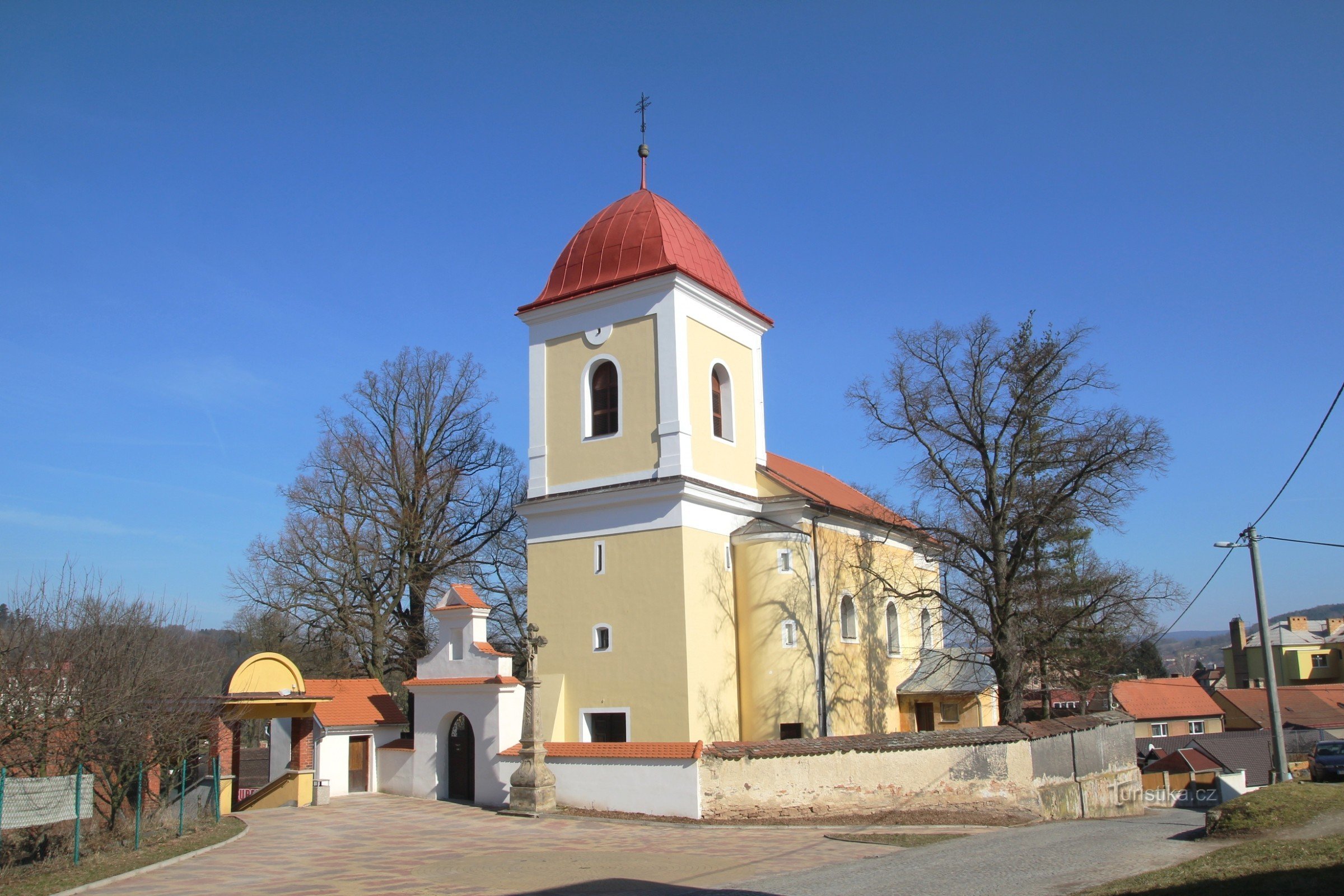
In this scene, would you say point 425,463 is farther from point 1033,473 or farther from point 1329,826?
point 1329,826

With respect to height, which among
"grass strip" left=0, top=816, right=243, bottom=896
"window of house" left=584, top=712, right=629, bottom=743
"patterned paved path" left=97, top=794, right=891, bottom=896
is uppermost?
"window of house" left=584, top=712, right=629, bottom=743

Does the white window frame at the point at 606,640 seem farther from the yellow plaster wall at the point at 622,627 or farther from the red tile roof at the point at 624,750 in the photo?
the red tile roof at the point at 624,750

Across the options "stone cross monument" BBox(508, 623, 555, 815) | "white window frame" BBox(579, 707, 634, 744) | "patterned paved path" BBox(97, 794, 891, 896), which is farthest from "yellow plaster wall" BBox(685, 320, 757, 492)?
"patterned paved path" BBox(97, 794, 891, 896)

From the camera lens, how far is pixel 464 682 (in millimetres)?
20469

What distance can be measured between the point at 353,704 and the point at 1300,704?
48262 mm

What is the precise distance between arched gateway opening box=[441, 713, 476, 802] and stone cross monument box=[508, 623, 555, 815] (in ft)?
7.09

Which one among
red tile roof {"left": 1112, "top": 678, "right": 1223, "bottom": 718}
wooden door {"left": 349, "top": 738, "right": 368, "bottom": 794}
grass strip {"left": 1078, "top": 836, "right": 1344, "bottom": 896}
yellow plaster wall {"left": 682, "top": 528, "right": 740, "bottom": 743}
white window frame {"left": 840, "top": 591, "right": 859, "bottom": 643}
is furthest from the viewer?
red tile roof {"left": 1112, "top": 678, "right": 1223, "bottom": 718}

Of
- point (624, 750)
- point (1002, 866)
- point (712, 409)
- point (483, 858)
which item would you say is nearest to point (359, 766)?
point (624, 750)

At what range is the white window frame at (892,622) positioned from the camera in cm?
2623

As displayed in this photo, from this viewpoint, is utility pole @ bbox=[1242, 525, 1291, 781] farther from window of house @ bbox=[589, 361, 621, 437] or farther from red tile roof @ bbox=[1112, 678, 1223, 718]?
red tile roof @ bbox=[1112, 678, 1223, 718]

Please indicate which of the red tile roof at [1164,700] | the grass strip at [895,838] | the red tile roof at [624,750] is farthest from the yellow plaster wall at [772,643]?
the red tile roof at [1164,700]

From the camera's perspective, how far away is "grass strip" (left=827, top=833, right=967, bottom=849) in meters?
14.5

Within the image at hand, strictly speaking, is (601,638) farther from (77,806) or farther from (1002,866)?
(1002,866)

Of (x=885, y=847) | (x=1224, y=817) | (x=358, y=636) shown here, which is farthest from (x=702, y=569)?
(x=358, y=636)
